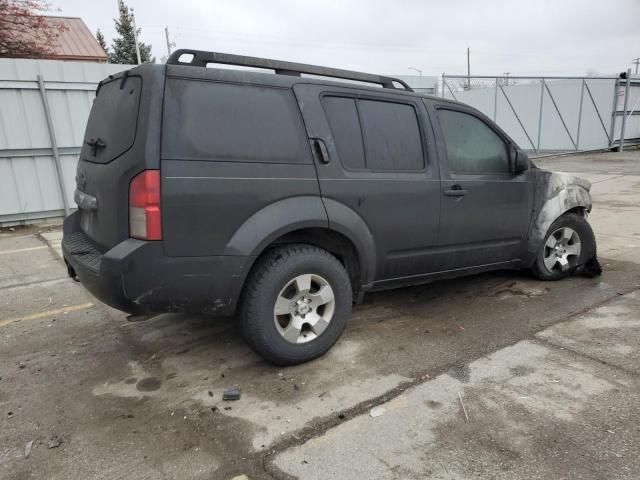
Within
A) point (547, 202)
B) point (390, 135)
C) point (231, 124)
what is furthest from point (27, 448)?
point (547, 202)

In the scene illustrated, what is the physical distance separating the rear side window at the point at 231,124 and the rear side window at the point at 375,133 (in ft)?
1.03

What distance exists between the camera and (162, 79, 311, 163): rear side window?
2736 millimetres

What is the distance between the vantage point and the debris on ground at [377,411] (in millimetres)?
2691

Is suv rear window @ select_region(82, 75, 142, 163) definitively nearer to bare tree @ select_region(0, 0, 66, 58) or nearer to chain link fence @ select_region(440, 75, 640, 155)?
bare tree @ select_region(0, 0, 66, 58)

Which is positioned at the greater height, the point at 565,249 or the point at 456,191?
the point at 456,191

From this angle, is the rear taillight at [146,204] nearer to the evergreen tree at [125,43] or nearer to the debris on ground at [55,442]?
the debris on ground at [55,442]

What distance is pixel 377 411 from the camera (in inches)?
107

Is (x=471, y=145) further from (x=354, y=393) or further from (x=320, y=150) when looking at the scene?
(x=354, y=393)

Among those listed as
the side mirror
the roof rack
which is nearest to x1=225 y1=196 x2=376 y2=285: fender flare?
the roof rack

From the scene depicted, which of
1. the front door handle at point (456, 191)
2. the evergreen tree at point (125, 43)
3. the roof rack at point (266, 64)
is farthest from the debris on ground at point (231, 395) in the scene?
the evergreen tree at point (125, 43)

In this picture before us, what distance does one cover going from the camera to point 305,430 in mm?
2566

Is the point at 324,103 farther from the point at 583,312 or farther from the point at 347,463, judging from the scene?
the point at 583,312

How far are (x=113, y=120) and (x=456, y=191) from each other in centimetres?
255

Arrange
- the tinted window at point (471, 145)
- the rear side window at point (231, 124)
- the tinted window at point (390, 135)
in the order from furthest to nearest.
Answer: the tinted window at point (471, 145) → the tinted window at point (390, 135) → the rear side window at point (231, 124)
